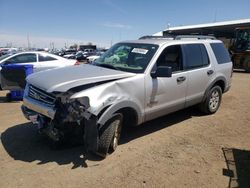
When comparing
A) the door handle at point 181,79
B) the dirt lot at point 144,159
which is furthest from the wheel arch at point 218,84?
the door handle at point 181,79

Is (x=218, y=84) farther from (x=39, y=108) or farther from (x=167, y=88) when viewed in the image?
(x=39, y=108)

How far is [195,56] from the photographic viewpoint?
5.95m

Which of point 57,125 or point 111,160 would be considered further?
point 111,160

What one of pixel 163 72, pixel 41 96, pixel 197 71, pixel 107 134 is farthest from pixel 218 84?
pixel 41 96

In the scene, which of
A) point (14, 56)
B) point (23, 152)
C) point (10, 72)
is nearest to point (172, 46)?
point (23, 152)

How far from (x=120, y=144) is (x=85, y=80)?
144 centimetres

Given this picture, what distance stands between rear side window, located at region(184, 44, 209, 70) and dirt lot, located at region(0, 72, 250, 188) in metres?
1.35

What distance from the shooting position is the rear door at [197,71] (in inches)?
224

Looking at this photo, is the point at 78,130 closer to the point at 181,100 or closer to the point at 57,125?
the point at 57,125

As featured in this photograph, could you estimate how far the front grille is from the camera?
4.00 meters

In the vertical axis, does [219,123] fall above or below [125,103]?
below

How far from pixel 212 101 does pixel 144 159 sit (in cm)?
321

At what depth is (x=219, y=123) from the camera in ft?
20.2

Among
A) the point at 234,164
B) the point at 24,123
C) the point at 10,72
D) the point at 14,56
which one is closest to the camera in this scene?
the point at 234,164
